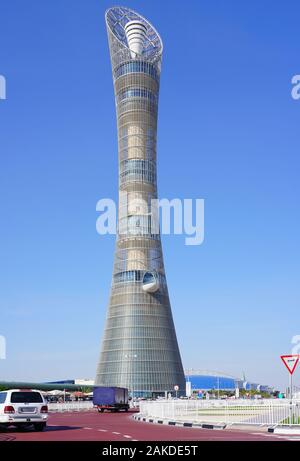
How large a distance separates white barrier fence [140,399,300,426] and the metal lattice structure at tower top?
57.3 metres

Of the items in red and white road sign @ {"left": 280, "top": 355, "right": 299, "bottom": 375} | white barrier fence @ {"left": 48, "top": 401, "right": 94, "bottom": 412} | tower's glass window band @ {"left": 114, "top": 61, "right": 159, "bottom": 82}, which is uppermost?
tower's glass window band @ {"left": 114, "top": 61, "right": 159, "bottom": 82}

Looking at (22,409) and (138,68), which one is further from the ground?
(138,68)

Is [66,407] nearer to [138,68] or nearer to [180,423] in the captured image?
[180,423]

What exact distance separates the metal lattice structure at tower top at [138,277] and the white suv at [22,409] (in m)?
75.0

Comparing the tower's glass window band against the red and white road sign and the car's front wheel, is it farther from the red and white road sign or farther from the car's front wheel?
the red and white road sign

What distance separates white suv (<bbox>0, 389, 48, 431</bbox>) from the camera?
28156 millimetres

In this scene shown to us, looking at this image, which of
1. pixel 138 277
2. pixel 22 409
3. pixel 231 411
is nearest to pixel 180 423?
pixel 231 411

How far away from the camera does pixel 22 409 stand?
28.6 m

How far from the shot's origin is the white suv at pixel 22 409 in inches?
1109

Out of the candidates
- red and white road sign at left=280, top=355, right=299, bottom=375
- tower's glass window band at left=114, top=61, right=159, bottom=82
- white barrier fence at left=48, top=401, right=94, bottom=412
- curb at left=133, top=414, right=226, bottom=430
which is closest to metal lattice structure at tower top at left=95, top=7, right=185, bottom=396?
tower's glass window band at left=114, top=61, right=159, bottom=82

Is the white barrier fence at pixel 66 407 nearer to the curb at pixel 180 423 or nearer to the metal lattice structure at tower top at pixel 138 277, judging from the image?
the metal lattice structure at tower top at pixel 138 277

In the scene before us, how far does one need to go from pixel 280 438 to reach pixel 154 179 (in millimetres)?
83360

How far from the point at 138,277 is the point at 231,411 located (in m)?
64.2
